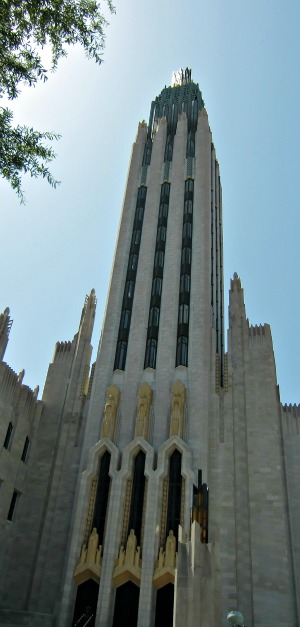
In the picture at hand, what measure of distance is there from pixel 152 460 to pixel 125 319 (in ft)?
34.4

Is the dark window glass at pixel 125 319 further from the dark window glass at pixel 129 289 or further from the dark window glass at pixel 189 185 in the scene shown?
the dark window glass at pixel 189 185

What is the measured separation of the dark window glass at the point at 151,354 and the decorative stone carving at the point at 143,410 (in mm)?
1924

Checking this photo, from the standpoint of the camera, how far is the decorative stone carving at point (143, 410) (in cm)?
2923

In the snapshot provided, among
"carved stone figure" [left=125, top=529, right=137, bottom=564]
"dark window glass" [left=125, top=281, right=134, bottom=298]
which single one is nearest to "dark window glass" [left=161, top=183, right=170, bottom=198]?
"dark window glass" [left=125, top=281, right=134, bottom=298]

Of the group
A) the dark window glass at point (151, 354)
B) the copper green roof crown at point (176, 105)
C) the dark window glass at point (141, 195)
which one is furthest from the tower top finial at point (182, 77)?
the dark window glass at point (151, 354)

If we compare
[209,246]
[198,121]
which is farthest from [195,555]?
[198,121]

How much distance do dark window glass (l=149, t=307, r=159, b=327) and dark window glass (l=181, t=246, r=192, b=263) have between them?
418cm

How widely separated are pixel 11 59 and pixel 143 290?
22.2 metres

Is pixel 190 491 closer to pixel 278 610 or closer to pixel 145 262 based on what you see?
pixel 278 610

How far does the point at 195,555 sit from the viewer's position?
55.9 ft

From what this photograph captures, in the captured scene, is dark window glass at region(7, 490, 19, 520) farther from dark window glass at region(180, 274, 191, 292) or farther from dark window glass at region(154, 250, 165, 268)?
dark window glass at region(154, 250, 165, 268)

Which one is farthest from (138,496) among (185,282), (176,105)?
(176,105)

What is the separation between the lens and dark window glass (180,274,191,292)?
115ft

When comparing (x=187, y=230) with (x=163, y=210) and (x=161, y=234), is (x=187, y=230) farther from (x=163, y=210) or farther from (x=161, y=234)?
(x=163, y=210)
